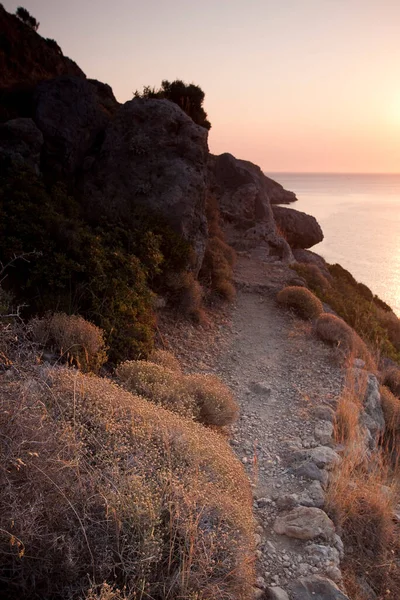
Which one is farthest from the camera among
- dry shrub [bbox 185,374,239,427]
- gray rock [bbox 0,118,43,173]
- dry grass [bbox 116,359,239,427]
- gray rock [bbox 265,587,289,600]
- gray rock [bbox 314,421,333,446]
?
gray rock [bbox 0,118,43,173]

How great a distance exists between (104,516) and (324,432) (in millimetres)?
4419

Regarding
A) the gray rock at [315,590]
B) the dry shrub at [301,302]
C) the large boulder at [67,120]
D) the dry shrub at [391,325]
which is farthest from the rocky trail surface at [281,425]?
the dry shrub at [391,325]

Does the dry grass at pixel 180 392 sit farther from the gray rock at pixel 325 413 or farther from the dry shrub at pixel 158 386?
the gray rock at pixel 325 413

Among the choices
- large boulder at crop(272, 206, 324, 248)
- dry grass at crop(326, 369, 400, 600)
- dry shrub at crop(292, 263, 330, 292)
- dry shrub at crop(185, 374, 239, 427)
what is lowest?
dry grass at crop(326, 369, 400, 600)

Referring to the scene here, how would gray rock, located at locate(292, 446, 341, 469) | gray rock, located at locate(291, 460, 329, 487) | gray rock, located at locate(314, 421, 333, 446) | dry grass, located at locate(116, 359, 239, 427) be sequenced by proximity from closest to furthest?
gray rock, located at locate(291, 460, 329, 487) → dry grass, located at locate(116, 359, 239, 427) → gray rock, located at locate(292, 446, 341, 469) → gray rock, located at locate(314, 421, 333, 446)

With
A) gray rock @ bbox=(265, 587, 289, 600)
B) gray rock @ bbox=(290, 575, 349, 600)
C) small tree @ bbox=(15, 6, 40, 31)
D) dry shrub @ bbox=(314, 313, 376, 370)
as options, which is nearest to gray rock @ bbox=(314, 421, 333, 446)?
gray rock @ bbox=(290, 575, 349, 600)

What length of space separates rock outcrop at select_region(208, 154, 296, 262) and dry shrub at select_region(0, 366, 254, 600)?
14.1 m

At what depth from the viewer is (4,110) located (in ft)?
33.2

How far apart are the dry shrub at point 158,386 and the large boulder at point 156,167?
5350 millimetres

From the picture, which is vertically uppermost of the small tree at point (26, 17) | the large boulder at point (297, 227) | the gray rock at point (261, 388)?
the small tree at point (26, 17)

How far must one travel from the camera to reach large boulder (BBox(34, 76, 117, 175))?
10.1 metres

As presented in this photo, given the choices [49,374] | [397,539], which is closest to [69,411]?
[49,374]

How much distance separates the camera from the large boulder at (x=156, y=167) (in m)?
10.5

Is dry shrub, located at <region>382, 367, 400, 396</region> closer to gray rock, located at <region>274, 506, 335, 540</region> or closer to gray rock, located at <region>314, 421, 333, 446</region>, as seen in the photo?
gray rock, located at <region>314, 421, 333, 446</region>
